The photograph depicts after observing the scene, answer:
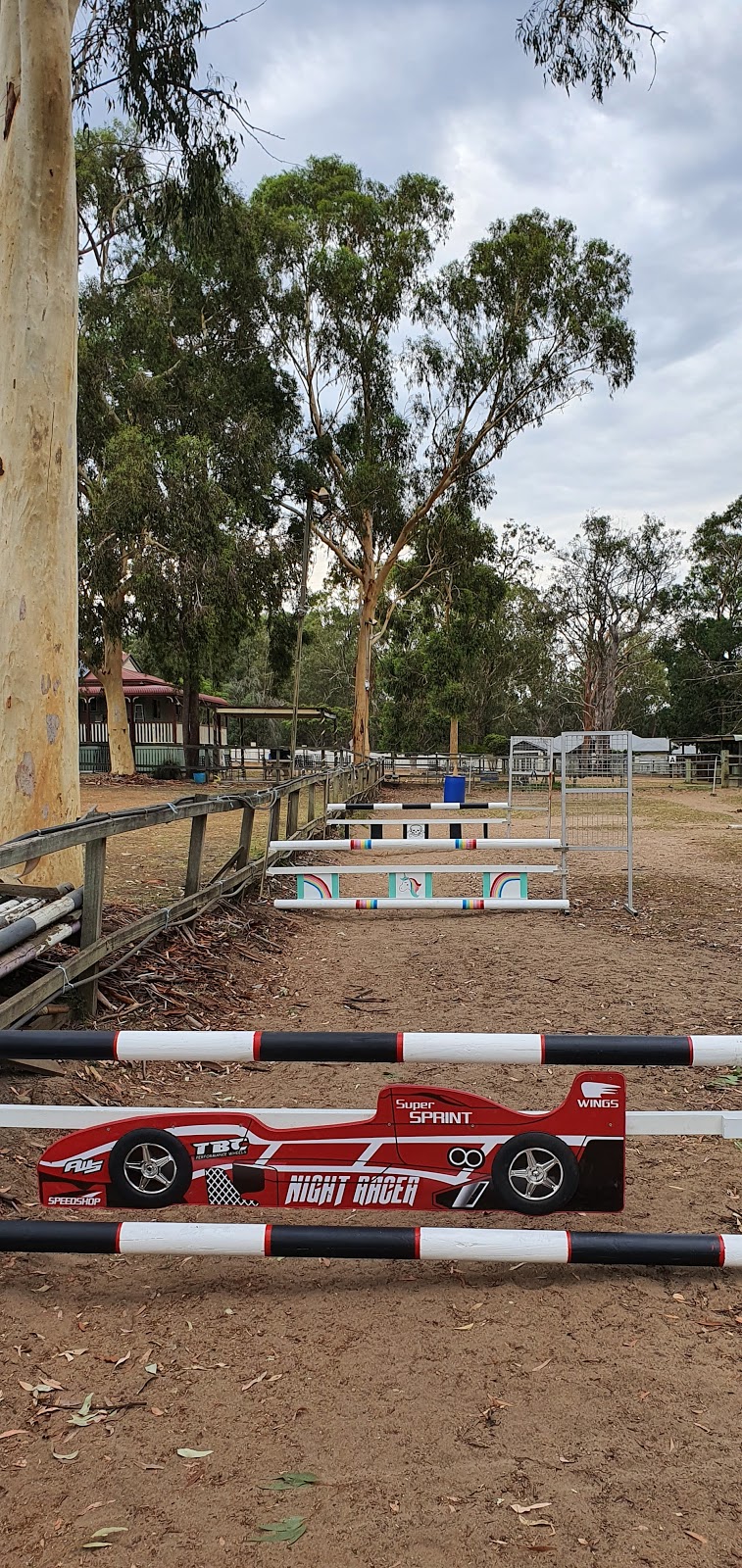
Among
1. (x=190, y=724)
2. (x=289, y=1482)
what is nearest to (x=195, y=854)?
(x=289, y=1482)

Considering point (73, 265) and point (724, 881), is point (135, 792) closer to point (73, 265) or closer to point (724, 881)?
point (724, 881)

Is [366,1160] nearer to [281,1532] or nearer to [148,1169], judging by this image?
[148,1169]

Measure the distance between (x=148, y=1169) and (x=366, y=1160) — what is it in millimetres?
599

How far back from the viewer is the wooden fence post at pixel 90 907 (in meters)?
4.60

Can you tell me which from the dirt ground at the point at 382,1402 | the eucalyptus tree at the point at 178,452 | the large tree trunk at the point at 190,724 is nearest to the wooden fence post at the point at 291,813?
the dirt ground at the point at 382,1402

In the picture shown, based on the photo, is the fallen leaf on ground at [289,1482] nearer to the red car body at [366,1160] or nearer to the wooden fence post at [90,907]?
the red car body at [366,1160]

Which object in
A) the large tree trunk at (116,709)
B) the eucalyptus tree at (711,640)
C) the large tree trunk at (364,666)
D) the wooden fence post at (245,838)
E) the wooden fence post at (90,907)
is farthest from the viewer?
the eucalyptus tree at (711,640)

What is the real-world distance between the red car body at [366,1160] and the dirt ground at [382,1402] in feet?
0.84

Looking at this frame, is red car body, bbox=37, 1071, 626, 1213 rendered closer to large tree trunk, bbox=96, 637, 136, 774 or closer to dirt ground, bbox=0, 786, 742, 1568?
dirt ground, bbox=0, 786, 742, 1568

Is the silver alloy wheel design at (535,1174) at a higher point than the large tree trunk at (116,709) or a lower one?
lower

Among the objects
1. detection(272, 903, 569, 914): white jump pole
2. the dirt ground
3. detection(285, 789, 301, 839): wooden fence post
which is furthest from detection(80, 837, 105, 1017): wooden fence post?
detection(285, 789, 301, 839): wooden fence post

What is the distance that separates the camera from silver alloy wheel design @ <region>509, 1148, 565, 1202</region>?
2.71 meters

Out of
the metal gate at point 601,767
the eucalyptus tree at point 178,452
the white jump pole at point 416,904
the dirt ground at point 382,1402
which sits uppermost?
the eucalyptus tree at point 178,452

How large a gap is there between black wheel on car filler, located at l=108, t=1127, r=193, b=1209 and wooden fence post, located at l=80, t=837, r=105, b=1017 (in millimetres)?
1925
